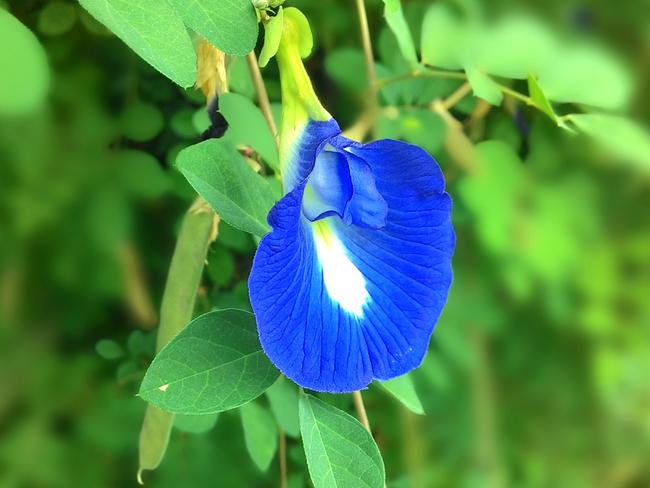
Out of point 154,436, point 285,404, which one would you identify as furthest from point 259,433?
point 154,436

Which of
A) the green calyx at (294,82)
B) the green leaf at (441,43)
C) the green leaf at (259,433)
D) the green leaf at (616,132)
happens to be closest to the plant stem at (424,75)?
the green leaf at (441,43)

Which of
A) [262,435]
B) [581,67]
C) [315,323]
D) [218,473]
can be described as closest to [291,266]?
[315,323]

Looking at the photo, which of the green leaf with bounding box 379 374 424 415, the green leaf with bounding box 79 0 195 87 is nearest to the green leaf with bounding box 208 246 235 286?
the green leaf with bounding box 379 374 424 415

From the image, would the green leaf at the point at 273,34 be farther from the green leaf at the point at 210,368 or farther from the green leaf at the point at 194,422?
the green leaf at the point at 194,422

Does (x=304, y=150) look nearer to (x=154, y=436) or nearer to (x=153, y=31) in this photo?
(x=153, y=31)

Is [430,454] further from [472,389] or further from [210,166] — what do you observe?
[210,166]

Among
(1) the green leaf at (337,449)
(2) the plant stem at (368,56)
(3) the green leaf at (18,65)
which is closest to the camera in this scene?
(3) the green leaf at (18,65)

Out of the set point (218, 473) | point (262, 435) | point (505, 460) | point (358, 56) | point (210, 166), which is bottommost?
point (505, 460)
